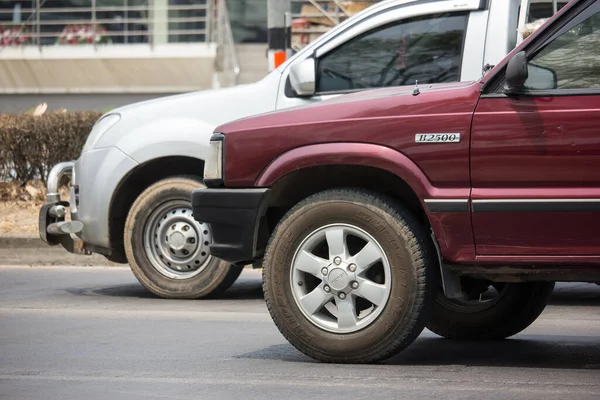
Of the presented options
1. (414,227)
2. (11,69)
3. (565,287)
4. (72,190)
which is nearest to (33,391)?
(414,227)

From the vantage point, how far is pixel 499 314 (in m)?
7.21

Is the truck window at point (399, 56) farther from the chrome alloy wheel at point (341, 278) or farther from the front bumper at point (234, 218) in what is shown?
the chrome alloy wheel at point (341, 278)

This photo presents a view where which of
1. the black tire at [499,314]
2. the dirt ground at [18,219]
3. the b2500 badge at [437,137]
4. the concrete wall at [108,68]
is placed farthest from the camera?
the concrete wall at [108,68]

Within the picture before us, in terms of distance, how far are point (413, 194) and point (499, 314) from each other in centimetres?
107

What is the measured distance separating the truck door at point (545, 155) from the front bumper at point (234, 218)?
45.3 inches

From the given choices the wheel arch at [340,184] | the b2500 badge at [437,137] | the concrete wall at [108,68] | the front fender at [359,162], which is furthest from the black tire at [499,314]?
the concrete wall at [108,68]

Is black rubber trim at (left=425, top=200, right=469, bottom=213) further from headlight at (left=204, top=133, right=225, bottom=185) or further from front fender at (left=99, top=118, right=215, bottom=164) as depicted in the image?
front fender at (left=99, top=118, right=215, bottom=164)

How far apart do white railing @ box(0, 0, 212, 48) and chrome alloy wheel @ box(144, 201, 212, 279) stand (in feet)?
69.4

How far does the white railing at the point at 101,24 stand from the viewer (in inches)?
1218

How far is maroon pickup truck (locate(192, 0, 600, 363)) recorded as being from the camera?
19.5ft

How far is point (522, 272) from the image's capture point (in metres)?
6.14

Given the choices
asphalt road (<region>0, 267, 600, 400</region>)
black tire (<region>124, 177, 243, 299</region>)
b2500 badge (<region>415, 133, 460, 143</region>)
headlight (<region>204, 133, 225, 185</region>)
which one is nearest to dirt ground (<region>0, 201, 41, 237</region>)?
black tire (<region>124, 177, 243, 299</region>)

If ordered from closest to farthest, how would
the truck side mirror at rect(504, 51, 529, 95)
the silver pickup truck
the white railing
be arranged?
the truck side mirror at rect(504, 51, 529, 95) < the silver pickup truck < the white railing

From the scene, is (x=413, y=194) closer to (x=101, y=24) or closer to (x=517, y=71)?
(x=517, y=71)
